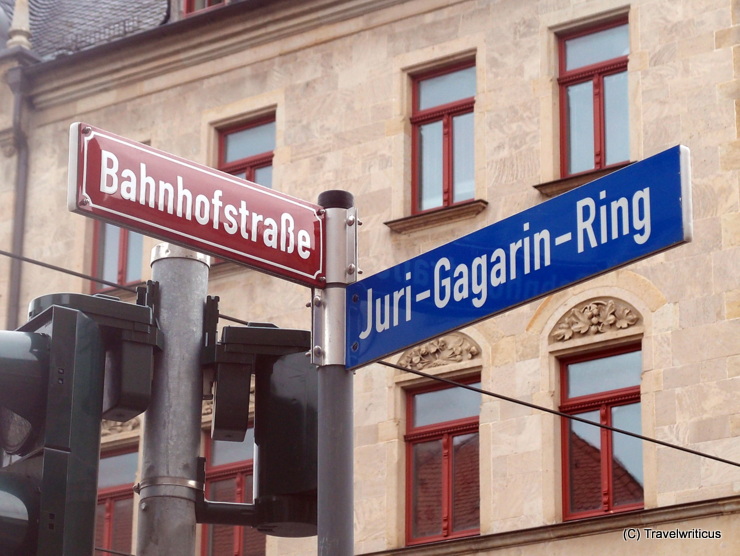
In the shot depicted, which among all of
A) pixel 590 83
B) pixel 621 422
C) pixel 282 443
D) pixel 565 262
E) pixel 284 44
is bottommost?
pixel 282 443

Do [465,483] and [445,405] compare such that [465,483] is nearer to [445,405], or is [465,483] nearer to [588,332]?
[445,405]

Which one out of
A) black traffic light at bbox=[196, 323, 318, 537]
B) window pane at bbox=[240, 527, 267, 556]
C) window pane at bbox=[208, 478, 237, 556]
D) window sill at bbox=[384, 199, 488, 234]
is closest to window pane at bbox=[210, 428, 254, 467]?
window pane at bbox=[208, 478, 237, 556]

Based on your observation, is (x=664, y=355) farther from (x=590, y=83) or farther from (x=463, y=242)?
(x=463, y=242)

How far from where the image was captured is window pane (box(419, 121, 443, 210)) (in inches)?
703

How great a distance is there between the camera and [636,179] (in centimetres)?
453

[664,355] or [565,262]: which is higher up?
[664,355]

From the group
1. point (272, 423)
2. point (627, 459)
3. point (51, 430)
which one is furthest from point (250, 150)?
point (51, 430)

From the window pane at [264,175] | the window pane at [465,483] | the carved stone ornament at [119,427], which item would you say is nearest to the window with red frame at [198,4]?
the window pane at [264,175]

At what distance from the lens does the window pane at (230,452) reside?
59.9 feet

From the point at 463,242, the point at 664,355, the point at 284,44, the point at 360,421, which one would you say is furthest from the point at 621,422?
the point at 463,242

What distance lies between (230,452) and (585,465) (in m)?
4.36

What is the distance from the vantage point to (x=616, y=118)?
16.8 metres

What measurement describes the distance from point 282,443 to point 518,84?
13.0 metres

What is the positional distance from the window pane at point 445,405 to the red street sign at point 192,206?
11.8m
